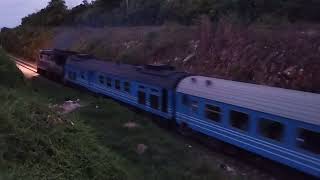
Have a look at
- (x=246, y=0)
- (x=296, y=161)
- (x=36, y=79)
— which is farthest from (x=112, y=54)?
(x=296, y=161)

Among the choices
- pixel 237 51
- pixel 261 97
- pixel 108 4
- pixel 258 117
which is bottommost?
pixel 258 117

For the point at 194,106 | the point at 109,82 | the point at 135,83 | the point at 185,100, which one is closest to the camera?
the point at 194,106

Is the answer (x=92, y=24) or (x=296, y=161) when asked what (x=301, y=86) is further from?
(x=92, y=24)

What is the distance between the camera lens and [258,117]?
14438mm

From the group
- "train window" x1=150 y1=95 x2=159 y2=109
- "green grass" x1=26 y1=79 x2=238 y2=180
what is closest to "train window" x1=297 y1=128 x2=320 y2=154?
"green grass" x1=26 y1=79 x2=238 y2=180

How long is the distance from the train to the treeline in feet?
33.4

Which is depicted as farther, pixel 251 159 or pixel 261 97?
pixel 251 159

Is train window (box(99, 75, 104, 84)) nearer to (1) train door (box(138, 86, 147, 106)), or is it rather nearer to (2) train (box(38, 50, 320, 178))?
(2) train (box(38, 50, 320, 178))

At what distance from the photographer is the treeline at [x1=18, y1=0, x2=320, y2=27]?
95.5 ft

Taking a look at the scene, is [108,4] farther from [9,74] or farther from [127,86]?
[127,86]

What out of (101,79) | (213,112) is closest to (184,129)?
(213,112)

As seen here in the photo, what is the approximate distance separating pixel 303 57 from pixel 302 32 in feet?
8.17

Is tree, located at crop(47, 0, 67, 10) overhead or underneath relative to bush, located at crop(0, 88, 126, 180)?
overhead

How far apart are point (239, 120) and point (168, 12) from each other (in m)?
31.9
